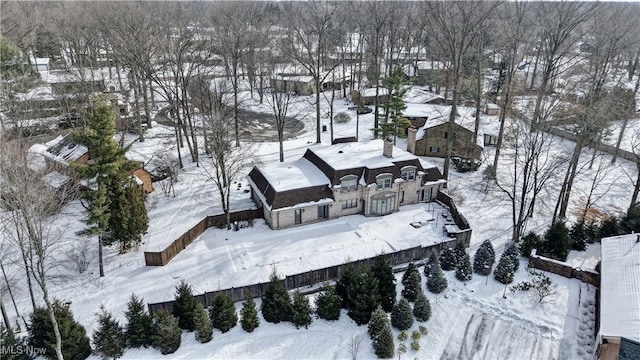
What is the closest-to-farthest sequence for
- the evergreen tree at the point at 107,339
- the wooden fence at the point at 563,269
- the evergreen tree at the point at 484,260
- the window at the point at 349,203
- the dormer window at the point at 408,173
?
the evergreen tree at the point at 107,339 → the wooden fence at the point at 563,269 → the evergreen tree at the point at 484,260 → the window at the point at 349,203 → the dormer window at the point at 408,173

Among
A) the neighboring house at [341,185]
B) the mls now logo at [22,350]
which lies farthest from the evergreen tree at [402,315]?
the mls now logo at [22,350]

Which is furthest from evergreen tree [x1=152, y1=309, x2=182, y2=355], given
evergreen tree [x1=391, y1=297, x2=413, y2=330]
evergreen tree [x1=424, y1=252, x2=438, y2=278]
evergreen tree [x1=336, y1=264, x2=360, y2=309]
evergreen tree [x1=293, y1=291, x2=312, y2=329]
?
evergreen tree [x1=424, y1=252, x2=438, y2=278]

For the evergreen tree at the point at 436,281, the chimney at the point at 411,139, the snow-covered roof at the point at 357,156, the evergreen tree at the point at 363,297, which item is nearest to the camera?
the evergreen tree at the point at 363,297

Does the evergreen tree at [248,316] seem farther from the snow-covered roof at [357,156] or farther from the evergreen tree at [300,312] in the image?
the snow-covered roof at [357,156]

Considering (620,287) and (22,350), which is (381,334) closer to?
(620,287)

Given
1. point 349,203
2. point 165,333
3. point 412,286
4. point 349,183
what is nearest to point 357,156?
point 349,183

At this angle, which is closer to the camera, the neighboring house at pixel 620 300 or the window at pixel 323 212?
the neighboring house at pixel 620 300

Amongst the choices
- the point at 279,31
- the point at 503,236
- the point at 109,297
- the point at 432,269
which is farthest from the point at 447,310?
the point at 279,31
